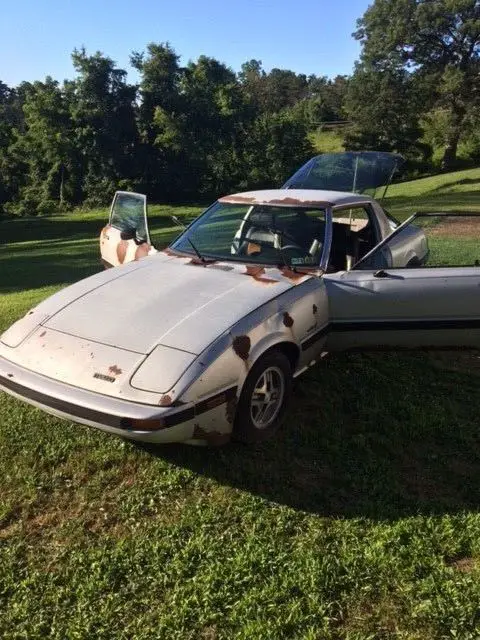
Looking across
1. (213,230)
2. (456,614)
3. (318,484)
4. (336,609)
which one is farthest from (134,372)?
(213,230)

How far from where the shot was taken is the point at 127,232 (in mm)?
5211

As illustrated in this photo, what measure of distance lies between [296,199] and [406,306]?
1297 millimetres

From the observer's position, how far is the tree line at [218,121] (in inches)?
1587

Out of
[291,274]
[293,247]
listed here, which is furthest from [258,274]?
[293,247]

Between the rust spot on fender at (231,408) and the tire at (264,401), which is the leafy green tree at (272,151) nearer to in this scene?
the tire at (264,401)

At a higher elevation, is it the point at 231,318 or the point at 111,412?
the point at 231,318

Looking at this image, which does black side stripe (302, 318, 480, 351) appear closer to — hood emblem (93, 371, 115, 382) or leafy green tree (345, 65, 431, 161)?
hood emblem (93, 371, 115, 382)

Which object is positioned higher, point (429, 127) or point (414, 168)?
point (429, 127)

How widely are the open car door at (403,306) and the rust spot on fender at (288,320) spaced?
0.54 meters

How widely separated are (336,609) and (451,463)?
4.49ft

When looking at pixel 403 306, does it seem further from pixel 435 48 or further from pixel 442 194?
pixel 435 48

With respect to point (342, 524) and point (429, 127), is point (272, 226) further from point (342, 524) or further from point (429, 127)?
point (429, 127)

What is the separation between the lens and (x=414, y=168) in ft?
127

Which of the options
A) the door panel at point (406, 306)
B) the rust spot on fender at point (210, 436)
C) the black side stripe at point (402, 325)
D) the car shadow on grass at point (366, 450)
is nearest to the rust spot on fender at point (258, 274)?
the door panel at point (406, 306)
